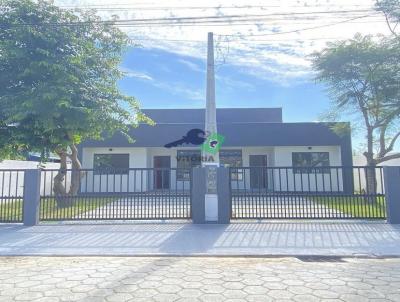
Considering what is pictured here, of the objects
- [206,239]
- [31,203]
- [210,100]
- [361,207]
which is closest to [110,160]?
[31,203]

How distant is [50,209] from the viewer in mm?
8609

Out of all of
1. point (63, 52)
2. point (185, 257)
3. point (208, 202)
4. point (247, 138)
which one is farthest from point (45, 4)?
point (247, 138)

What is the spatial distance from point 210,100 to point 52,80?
516 cm

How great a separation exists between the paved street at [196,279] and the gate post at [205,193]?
2.64m

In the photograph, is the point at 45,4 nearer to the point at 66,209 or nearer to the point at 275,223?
the point at 66,209

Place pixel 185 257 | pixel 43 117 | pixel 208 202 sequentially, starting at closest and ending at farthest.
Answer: pixel 185 257, pixel 208 202, pixel 43 117

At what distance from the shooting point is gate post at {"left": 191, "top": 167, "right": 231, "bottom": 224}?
25.8ft

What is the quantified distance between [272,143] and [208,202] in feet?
34.0

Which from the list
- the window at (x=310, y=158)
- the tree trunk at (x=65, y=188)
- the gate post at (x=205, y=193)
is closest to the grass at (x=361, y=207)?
the gate post at (x=205, y=193)

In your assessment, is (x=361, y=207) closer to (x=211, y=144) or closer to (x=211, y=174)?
(x=211, y=174)

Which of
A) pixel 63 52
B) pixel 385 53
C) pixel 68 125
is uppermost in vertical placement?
pixel 385 53

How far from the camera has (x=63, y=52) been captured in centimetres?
1000

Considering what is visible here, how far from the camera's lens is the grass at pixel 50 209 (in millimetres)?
8219

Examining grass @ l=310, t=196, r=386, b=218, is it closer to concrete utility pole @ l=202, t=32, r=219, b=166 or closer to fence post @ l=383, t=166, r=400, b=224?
fence post @ l=383, t=166, r=400, b=224
